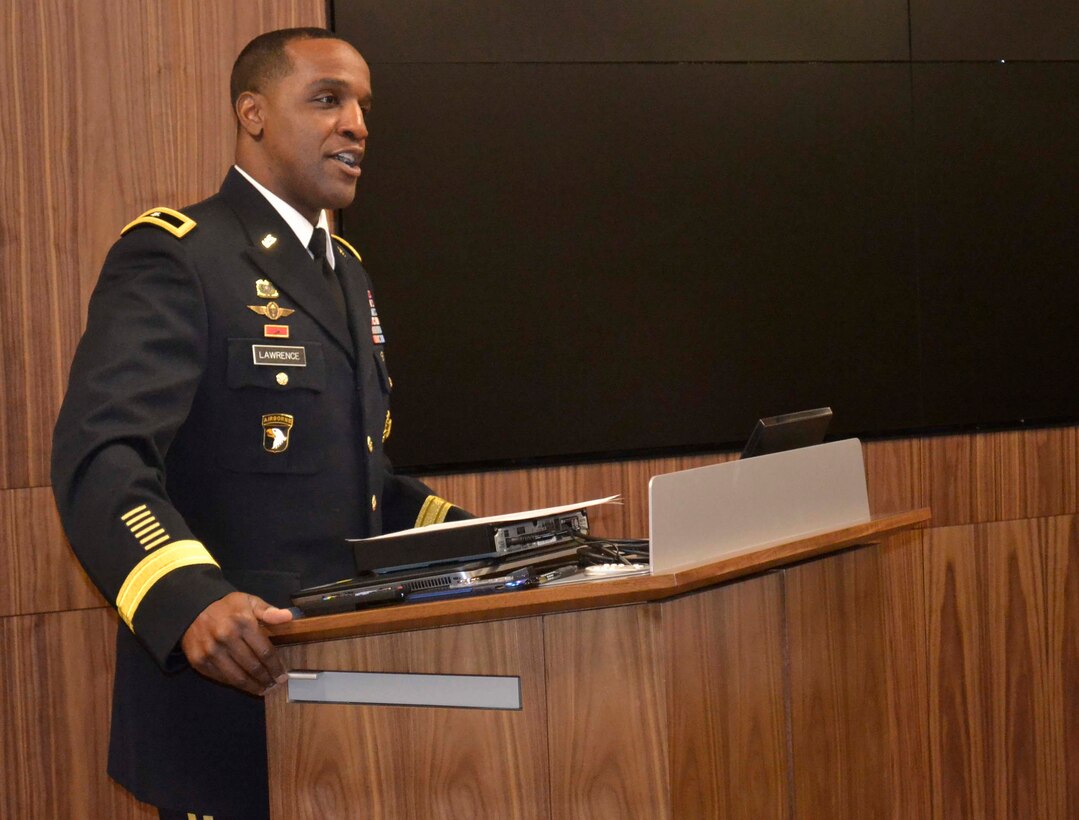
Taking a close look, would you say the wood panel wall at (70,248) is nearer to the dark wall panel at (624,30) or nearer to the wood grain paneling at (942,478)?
the wood grain paneling at (942,478)

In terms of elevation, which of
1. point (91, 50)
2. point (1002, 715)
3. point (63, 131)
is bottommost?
point (1002, 715)

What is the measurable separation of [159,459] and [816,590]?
0.83m

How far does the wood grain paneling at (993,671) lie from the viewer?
127 inches

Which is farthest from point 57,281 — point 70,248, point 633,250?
point 633,250

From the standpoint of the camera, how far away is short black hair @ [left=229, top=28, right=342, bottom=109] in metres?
1.90

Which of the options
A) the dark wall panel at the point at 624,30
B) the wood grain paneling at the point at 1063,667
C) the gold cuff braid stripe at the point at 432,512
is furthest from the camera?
the wood grain paneling at the point at 1063,667

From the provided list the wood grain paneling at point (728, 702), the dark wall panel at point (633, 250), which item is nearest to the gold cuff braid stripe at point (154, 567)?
the wood grain paneling at point (728, 702)

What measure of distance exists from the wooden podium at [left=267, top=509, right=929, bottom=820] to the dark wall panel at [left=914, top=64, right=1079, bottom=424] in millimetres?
1925

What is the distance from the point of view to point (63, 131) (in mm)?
2635

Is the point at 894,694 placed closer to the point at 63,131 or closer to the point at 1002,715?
the point at 1002,715

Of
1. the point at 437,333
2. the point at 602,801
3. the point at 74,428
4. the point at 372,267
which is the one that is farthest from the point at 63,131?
the point at 602,801

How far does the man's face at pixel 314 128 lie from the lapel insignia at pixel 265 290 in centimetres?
19

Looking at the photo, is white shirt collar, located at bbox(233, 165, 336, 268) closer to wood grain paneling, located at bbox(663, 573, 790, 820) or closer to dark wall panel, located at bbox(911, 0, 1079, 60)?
wood grain paneling, located at bbox(663, 573, 790, 820)

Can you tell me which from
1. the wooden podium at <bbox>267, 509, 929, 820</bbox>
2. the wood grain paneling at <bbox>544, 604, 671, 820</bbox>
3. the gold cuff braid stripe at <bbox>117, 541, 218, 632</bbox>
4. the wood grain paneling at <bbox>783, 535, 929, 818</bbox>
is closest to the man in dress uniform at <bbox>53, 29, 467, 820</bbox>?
the gold cuff braid stripe at <bbox>117, 541, 218, 632</bbox>
